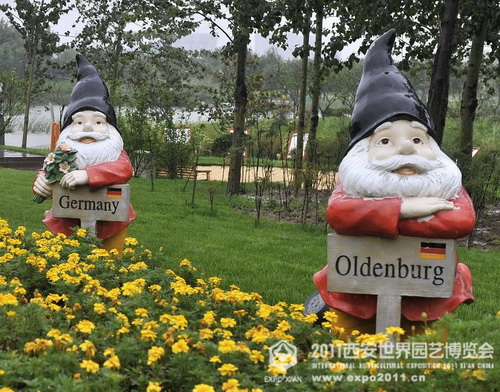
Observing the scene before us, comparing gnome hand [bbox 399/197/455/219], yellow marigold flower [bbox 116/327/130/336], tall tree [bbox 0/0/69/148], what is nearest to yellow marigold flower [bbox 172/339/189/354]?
yellow marigold flower [bbox 116/327/130/336]

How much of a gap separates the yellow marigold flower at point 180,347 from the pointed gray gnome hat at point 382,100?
1898mm

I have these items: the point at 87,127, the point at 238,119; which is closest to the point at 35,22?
the point at 238,119

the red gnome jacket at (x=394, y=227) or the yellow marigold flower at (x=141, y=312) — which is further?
the red gnome jacket at (x=394, y=227)

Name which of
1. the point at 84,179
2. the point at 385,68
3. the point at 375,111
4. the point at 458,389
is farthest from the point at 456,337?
the point at 84,179

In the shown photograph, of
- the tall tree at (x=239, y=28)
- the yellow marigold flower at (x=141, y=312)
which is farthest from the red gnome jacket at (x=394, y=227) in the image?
the tall tree at (x=239, y=28)

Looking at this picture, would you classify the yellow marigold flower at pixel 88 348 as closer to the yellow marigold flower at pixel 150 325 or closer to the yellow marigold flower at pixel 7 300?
the yellow marigold flower at pixel 150 325

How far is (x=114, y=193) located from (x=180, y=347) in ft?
9.44

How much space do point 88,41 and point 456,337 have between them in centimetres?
2106

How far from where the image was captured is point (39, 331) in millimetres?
3090

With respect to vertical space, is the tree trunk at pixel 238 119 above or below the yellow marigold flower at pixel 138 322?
above

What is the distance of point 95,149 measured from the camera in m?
5.38

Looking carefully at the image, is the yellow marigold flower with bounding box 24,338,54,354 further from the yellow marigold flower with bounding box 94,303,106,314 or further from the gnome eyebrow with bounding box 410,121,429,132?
the gnome eyebrow with bounding box 410,121,429,132

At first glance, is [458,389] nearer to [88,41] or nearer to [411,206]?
[411,206]

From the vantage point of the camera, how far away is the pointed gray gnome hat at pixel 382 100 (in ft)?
13.2
